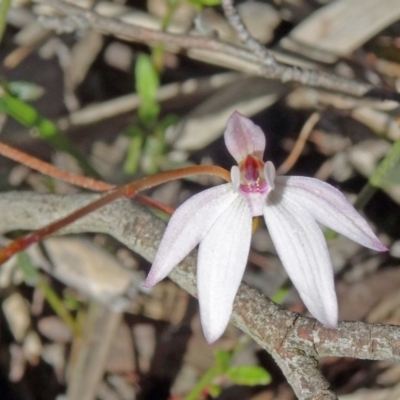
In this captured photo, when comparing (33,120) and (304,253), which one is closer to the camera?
(304,253)

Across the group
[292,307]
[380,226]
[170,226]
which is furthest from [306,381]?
[380,226]

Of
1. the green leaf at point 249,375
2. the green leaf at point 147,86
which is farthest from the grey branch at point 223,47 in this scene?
the green leaf at point 249,375

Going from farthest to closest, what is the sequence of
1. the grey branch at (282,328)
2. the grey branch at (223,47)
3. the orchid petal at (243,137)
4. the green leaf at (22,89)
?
the green leaf at (22,89) → the grey branch at (223,47) → the orchid petal at (243,137) → the grey branch at (282,328)

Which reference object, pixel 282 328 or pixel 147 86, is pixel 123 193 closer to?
pixel 282 328

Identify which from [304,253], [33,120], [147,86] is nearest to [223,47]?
[147,86]

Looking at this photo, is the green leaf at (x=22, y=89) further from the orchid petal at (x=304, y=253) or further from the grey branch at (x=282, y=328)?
the orchid petal at (x=304, y=253)

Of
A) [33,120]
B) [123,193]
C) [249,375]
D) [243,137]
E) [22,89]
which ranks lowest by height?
[249,375]

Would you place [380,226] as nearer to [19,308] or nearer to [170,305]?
[170,305]
